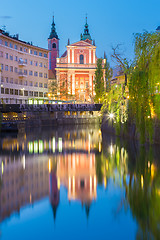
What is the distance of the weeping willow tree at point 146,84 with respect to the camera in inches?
1034

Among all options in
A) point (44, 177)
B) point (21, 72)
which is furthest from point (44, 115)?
point (44, 177)

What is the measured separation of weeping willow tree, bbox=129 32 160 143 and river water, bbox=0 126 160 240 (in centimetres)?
352

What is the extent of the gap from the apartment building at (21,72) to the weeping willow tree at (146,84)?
167 feet

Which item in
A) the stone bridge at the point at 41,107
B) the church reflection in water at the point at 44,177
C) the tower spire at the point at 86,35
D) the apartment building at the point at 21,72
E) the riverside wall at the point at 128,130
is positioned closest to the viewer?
the church reflection in water at the point at 44,177

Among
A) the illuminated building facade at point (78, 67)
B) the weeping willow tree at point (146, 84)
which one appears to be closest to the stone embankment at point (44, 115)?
the illuminated building facade at point (78, 67)

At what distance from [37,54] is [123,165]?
7630 cm

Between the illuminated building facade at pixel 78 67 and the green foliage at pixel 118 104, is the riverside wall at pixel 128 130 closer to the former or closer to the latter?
the green foliage at pixel 118 104

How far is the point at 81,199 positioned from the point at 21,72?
76.3 metres

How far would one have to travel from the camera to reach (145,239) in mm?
10672

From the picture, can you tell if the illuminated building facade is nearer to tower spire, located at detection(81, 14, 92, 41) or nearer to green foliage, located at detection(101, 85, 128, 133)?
tower spire, located at detection(81, 14, 92, 41)

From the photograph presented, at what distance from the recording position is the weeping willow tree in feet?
86.2

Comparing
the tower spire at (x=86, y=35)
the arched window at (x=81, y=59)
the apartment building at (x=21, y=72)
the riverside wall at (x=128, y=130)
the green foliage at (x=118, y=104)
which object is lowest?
the riverside wall at (x=128, y=130)

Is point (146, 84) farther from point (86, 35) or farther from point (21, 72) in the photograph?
point (86, 35)

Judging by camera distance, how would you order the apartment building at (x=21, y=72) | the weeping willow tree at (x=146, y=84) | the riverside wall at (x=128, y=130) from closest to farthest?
the weeping willow tree at (x=146, y=84) → the riverside wall at (x=128, y=130) → the apartment building at (x=21, y=72)
